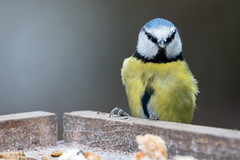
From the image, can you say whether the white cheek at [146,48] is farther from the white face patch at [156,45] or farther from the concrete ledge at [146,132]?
the concrete ledge at [146,132]

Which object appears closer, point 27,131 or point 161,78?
point 27,131

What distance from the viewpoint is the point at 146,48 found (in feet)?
6.89

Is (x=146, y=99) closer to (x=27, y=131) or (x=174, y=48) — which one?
(x=174, y=48)

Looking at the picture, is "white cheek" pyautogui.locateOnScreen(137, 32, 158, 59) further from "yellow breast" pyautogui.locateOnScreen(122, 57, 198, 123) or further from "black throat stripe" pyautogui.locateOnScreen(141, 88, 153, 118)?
"black throat stripe" pyautogui.locateOnScreen(141, 88, 153, 118)

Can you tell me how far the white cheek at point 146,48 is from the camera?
6.77 ft

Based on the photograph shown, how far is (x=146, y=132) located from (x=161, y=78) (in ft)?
1.75

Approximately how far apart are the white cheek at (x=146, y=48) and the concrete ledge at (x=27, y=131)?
567 millimetres

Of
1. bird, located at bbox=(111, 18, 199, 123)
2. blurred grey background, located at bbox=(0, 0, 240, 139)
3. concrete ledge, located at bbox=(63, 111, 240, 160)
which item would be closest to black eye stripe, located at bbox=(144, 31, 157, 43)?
bird, located at bbox=(111, 18, 199, 123)

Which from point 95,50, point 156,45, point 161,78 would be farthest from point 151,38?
point 95,50

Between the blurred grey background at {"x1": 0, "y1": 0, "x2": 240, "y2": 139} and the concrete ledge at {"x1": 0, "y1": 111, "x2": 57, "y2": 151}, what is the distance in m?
2.11

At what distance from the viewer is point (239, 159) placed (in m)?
1.27

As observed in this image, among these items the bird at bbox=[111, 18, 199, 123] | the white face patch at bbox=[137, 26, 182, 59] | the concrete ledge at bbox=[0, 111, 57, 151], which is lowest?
the concrete ledge at bbox=[0, 111, 57, 151]

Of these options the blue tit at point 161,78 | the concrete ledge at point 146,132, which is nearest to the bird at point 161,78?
the blue tit at point 161,78

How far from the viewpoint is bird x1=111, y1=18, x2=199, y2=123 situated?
2037 millimetres
